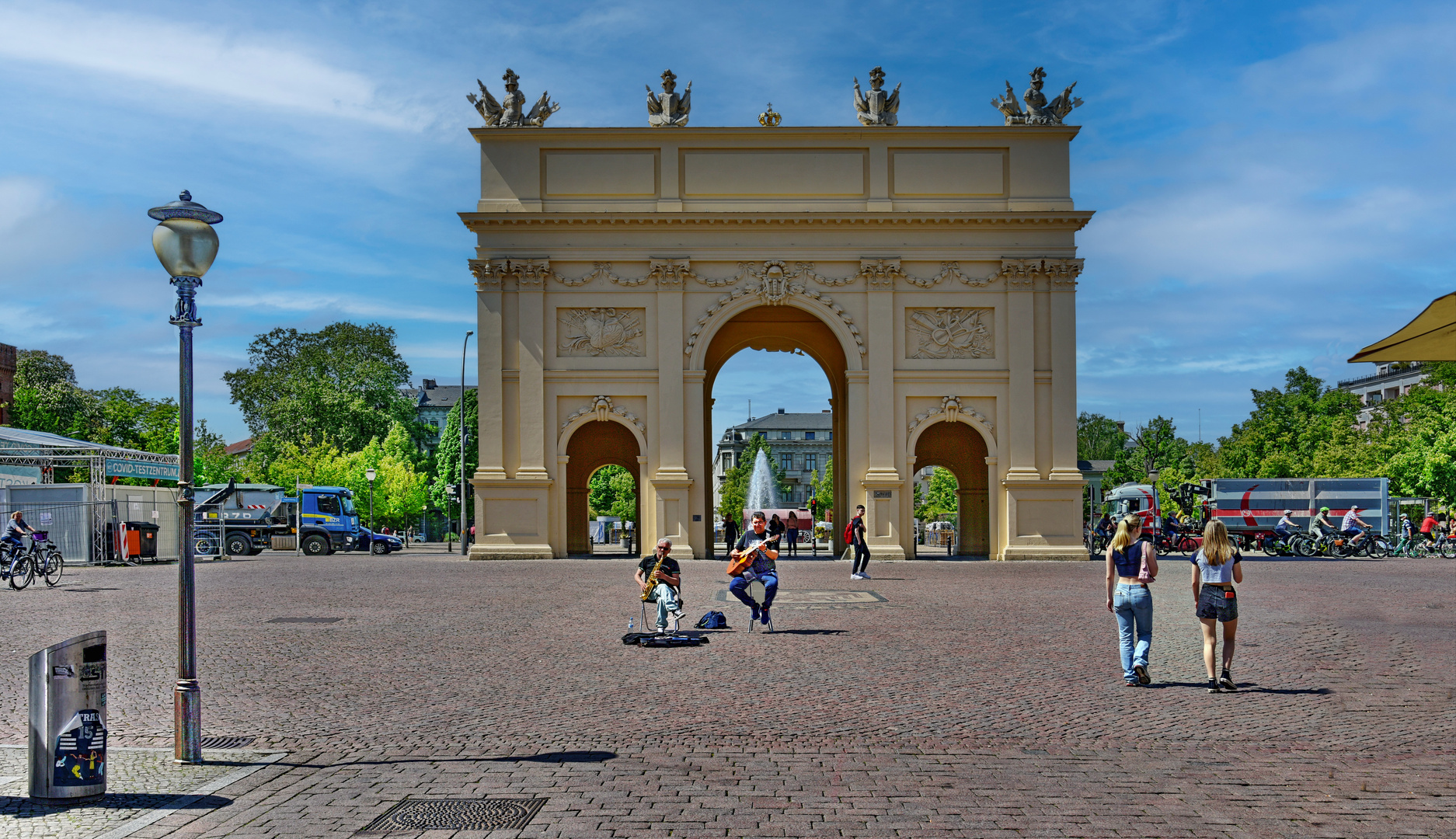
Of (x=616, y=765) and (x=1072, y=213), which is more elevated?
(x=1072, y=213)

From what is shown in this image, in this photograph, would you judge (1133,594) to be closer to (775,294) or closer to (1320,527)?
(775,294)

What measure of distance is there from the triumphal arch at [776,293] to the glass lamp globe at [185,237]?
96.9 ft

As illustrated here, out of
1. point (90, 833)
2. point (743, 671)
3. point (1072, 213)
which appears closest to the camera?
point (90, 833)

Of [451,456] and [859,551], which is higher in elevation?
[451,456]

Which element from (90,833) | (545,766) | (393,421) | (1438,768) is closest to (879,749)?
(545,766)

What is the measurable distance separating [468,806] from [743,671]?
18.2 ft

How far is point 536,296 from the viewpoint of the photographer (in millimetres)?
38250

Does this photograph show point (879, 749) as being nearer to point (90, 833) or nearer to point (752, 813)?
point (752, 813)

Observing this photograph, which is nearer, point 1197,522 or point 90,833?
point 90,833

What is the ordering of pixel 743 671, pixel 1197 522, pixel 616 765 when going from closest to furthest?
pixel 616 765 → pixel 743 671 → pixel 1197 522

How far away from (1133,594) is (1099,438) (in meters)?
133

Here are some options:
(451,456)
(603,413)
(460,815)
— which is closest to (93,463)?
(603,413)

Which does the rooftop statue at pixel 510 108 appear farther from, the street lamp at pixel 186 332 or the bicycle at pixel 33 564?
the street lamp at pixel 186 332

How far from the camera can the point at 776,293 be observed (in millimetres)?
38344
